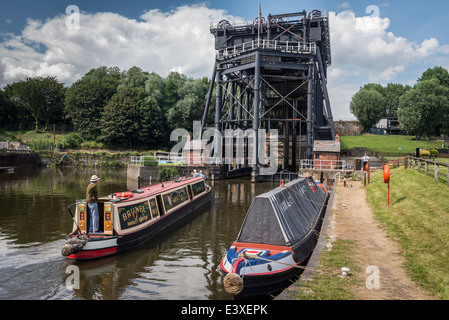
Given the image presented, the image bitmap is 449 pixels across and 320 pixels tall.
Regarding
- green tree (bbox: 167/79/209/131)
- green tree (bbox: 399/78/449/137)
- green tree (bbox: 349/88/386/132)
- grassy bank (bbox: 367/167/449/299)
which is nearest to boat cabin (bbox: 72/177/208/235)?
grassy bank (bbox: 367/167/449/299)

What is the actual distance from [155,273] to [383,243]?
822cm

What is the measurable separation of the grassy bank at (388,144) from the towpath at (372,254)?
4642 cm

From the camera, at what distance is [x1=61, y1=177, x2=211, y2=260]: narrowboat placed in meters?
10.8

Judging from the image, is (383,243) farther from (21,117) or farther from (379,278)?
(21,117)

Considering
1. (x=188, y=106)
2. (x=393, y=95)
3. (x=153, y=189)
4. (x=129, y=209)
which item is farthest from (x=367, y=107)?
(x=129, y=209)

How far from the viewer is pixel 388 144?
63906 millimetres

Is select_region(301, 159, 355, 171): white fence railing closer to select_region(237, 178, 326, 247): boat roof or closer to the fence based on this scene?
the fence

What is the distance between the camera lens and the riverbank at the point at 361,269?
22.9 ft

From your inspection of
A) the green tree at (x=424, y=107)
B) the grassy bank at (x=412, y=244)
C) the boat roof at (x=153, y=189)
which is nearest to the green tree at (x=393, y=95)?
the green tree at (x=424, y=107)

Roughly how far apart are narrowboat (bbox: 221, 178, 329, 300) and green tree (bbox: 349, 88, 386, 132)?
75361 millimetres

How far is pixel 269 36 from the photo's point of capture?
41875mm

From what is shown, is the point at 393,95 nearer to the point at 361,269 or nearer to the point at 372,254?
the point at 372,254

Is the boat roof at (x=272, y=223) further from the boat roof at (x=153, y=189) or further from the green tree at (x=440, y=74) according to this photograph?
the green tree at (x=440, y=74)

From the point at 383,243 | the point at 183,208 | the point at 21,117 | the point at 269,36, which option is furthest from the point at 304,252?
the point at 21,117
